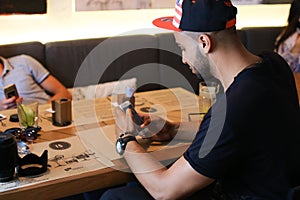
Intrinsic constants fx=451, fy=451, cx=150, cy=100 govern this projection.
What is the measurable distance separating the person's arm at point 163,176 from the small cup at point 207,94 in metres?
0.63

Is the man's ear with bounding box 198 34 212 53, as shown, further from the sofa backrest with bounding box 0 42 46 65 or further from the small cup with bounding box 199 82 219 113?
the sofa backrest with bounding box 0 42 46 65

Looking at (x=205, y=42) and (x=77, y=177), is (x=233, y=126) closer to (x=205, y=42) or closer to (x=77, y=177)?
(x=205, y=42)

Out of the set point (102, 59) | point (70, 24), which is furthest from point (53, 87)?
point (70, 24)

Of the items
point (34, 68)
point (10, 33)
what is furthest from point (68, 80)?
point (10, 33)

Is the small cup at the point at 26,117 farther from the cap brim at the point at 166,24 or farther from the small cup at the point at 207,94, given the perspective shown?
the small cup at the point at 207,94

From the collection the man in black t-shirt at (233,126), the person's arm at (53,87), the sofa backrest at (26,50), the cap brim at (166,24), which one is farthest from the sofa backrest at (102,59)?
the man in black t-shirt at (233,126)

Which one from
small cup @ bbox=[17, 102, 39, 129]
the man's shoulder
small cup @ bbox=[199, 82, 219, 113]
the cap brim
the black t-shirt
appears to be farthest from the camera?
the man's shoulder

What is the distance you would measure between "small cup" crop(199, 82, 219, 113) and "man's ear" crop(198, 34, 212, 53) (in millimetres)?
707

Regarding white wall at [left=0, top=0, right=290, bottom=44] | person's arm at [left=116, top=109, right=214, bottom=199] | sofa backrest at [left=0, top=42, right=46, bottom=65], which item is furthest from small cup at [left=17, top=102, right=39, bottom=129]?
white wall at [left=0, top=0, right=290, bottom=44]

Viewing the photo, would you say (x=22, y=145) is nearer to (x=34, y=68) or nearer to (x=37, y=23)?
(x=34, y=68)

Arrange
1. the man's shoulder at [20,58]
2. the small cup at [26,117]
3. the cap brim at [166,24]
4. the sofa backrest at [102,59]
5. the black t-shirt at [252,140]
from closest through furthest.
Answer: the black t-shirt at [252,140] < the cap brim at [166,24] < the small cup at [26,117] < the man's shoulder at [20,58] < the sofa backrest at [102,59]

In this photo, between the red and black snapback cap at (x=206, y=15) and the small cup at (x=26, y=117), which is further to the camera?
the small cup at (x=26, y=117)

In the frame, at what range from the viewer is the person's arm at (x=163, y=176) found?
1381mm

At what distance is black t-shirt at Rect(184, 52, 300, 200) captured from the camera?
4.35 ft
